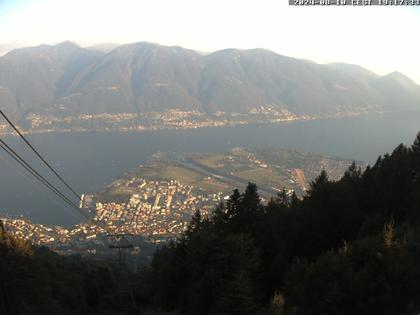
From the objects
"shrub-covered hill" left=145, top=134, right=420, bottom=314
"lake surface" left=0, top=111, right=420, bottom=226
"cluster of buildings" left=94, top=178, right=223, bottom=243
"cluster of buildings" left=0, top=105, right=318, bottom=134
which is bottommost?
"cluster of buildings" left=0, top=105, right=318, bottom=134

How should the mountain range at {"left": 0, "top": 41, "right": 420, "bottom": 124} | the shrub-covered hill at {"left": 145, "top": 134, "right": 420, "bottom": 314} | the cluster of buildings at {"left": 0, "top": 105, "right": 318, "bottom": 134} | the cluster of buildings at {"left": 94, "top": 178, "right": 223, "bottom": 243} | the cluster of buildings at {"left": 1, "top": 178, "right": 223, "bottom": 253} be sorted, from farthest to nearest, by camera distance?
the mountain range at {"left": 0, "top": 41, "right": 420, "bottom": 124} → the cluster of buildings at {"left": 0, "top": 105, "right": 318, "bottom": 134} → the cluster of buildings at {"left": 94, "top": 178, "right": 223, "bottom": 243} → the cluster of buildings at {"left": 1, "top": 178, "right": 223, "bottom": 253} → the shrub-covered hill at {"left": 145, "top": 134, "right": 420, "bottom": 314}

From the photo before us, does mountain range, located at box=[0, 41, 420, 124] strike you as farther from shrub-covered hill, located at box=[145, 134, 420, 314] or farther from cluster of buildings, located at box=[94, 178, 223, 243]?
shrub-covered hill, located at box=[145, 134, 420, 314]

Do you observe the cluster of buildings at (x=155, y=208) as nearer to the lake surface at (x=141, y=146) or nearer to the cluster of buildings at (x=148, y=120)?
the lake surface at (x=141, y=146)

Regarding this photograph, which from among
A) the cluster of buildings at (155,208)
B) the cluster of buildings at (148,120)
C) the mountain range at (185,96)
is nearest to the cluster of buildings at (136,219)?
the cluster of buildings at (155,208)

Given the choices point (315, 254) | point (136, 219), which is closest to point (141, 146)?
point (136, 219)

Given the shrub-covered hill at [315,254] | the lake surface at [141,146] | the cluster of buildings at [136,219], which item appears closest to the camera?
the shrub-covered hill at [315,254]

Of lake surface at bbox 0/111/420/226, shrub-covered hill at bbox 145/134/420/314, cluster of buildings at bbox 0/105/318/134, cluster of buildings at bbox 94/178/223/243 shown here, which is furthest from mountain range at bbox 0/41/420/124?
shrub-covered hill at bbox 145/134/420/314

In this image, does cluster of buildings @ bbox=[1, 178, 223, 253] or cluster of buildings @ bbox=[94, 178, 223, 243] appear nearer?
cluster of buildings @ bbox=[1, 178, 223, 253]

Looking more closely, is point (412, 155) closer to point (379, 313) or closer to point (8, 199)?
point (379, 313)

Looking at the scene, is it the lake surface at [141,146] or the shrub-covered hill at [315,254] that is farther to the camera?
the lake surface at [141,146]
